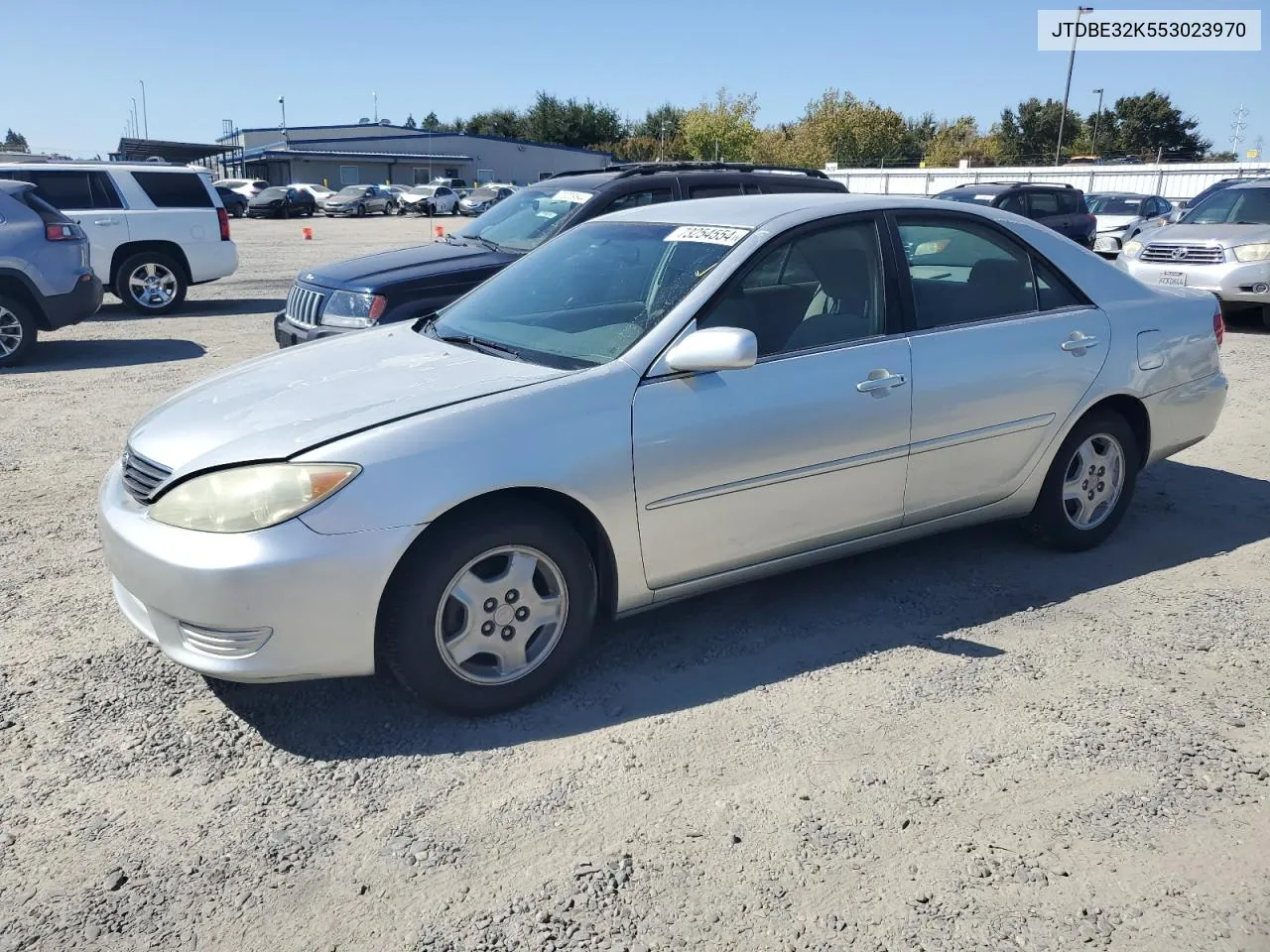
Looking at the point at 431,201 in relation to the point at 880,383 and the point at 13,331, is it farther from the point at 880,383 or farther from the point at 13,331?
the point at 880,383

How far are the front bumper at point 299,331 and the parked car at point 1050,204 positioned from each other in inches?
485

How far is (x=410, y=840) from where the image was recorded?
297 centimetres

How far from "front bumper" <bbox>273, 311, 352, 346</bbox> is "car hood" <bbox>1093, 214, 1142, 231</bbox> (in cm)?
1851

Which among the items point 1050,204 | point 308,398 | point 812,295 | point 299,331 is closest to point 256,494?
point 308,398

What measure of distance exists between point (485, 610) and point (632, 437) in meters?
0.75

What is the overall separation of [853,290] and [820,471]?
2.66ft

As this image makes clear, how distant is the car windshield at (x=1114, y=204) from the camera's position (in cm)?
2289

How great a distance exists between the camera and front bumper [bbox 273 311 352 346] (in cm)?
781

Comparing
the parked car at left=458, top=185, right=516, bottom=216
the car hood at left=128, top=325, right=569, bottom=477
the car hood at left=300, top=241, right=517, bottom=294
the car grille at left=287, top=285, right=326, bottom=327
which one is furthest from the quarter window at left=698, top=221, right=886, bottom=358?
the parked car at left=458, top=185, right=516, bottom=216

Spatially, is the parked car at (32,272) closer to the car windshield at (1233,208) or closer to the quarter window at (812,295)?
the quarter window at (812,295)

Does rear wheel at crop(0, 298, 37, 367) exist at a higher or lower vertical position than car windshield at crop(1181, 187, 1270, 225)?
lower

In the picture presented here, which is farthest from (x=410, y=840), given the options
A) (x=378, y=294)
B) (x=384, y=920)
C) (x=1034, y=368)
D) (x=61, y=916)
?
(x=378, y=294)

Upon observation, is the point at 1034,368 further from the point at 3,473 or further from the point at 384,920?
the point at 3,473

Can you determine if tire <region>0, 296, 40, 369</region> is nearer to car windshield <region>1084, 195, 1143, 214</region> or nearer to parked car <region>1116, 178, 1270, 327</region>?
parked car <region>1116, 178, 1270, 327</region>
